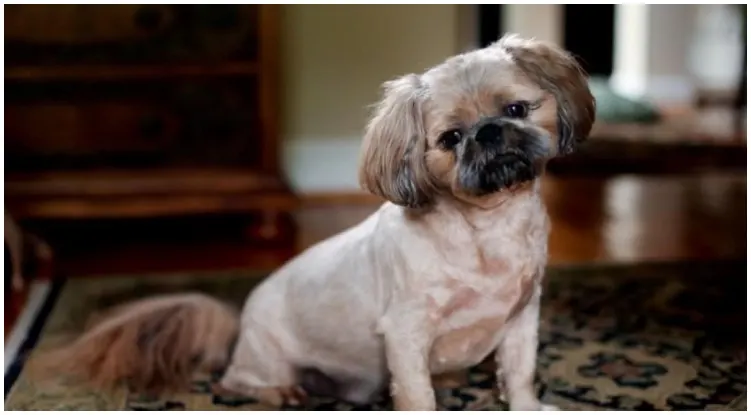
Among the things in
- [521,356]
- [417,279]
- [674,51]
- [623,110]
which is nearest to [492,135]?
[417,279]

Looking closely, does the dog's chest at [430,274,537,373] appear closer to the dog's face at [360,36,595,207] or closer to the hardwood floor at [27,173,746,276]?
the dog's face at [360,36,595,207]

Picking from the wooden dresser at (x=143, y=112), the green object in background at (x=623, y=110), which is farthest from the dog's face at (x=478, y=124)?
the green object in background at (x=623, y=110)

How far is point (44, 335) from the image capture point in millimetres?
2012

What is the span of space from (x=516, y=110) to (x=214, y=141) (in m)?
1.54

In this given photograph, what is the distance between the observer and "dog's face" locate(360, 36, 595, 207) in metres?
1.32

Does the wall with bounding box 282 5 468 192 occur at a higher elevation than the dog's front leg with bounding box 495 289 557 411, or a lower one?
higher

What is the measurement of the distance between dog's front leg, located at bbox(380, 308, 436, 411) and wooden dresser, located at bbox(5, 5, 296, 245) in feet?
4.21

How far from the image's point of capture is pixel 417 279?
1.45 m

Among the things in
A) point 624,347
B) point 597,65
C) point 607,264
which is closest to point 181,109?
point 607,264

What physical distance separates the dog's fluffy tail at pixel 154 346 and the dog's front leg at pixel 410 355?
15.1 inches

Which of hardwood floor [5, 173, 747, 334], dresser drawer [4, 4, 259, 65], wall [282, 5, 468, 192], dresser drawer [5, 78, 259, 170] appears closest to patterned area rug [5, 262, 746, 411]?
hardwood floor [5, 173, 747, 334]

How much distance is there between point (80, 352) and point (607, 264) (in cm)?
115

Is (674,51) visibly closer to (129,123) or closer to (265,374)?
(129,123)

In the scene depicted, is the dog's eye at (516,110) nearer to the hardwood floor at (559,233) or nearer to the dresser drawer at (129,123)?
the hardwood floor at (559,233)
